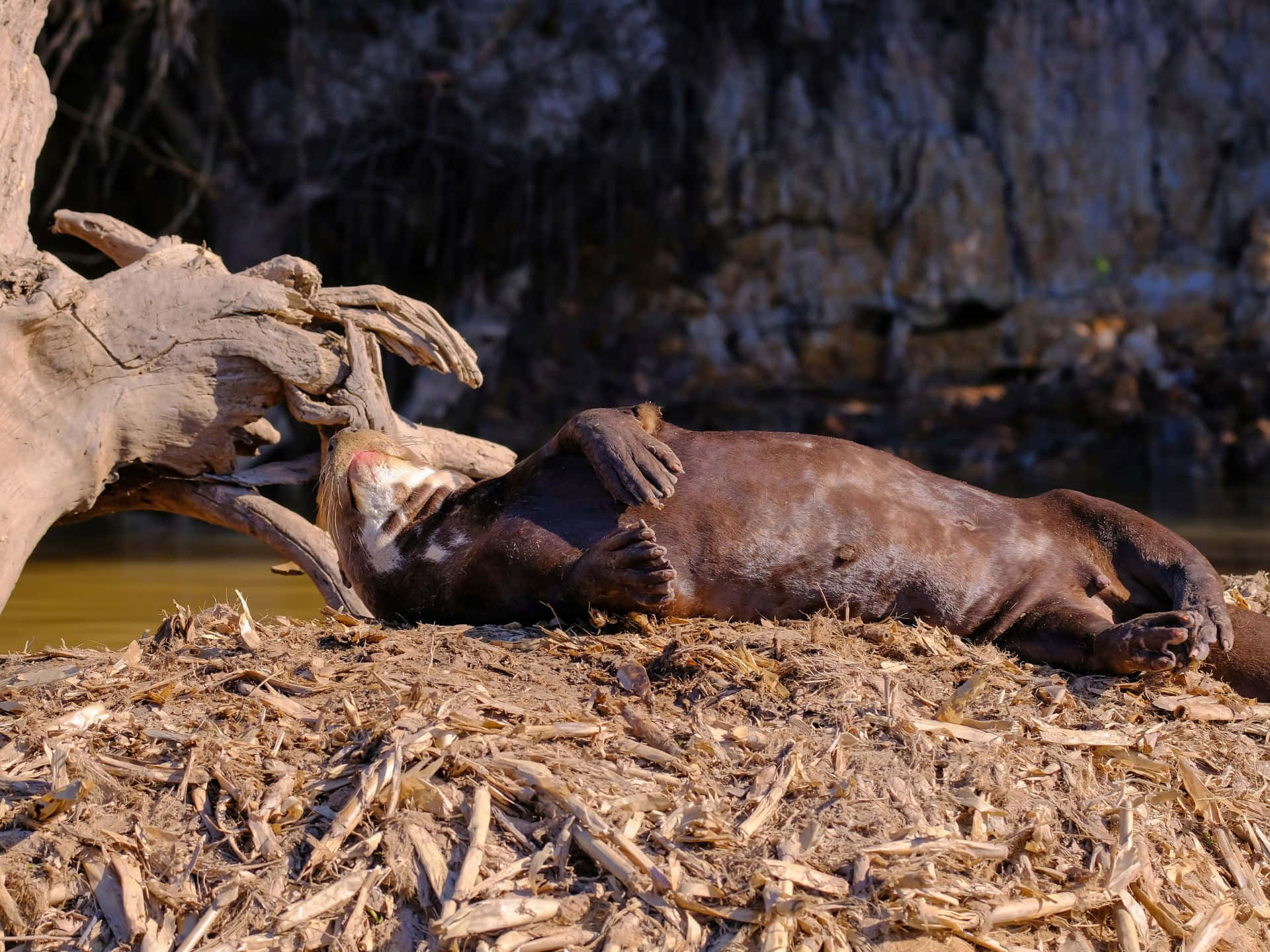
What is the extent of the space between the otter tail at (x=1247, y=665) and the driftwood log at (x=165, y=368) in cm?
208

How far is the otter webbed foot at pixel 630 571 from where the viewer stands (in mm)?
2539

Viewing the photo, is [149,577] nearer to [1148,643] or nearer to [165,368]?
[165,368]

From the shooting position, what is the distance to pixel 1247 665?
275 centimetres

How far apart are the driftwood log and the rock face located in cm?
696

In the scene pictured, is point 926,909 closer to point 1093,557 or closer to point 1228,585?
point 1093,557

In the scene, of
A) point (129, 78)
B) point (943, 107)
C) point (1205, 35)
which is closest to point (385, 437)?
point (129, 78)

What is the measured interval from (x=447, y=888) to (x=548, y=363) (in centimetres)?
983

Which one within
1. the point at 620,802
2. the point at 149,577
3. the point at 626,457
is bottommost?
the point at 149,577

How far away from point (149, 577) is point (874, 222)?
7557mm

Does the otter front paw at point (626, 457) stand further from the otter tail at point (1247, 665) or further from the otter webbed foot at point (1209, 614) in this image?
the otter tail at point (1247, 665)

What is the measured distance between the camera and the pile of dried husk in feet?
5.92

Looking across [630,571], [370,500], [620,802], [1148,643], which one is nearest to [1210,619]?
[1148,643]

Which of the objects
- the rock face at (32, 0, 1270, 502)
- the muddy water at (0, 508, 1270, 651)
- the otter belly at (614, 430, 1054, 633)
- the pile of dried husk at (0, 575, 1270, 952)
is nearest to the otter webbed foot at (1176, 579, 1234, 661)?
the pile of dried husk at (0, 575, 1270, 952)

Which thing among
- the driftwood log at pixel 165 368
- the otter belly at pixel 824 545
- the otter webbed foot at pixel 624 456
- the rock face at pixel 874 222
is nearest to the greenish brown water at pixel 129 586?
the driftwood log at pixel 165 368
